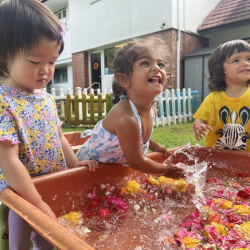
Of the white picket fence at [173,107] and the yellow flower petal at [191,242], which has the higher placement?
the white picket fence at [173,107]

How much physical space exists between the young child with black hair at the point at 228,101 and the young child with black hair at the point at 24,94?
143cm

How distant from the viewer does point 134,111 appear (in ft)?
5.24

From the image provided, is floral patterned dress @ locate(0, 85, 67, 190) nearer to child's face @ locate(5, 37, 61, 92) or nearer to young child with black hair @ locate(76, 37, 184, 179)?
child's face @ locate(5, 37, 61, 92)

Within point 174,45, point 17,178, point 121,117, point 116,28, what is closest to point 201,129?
point 121,117

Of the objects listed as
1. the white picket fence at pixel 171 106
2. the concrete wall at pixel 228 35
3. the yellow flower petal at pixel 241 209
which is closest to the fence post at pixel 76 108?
the white picket fence at pixel 171 106

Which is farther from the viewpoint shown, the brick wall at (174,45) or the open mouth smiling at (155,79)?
the brick wall at (174,45)

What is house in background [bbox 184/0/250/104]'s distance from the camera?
27.7 feet

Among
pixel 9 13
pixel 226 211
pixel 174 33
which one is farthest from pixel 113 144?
pixel 174 33

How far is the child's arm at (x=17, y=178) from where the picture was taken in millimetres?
1127

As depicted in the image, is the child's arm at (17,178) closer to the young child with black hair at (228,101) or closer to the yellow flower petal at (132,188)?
the yellow flower petal at (132,188)

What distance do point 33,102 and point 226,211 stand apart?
1.27 metres

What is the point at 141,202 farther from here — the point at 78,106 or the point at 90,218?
the point at 78,106

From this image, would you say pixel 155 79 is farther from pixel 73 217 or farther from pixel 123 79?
pixel 73 217

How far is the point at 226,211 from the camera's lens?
1393 millimetres
